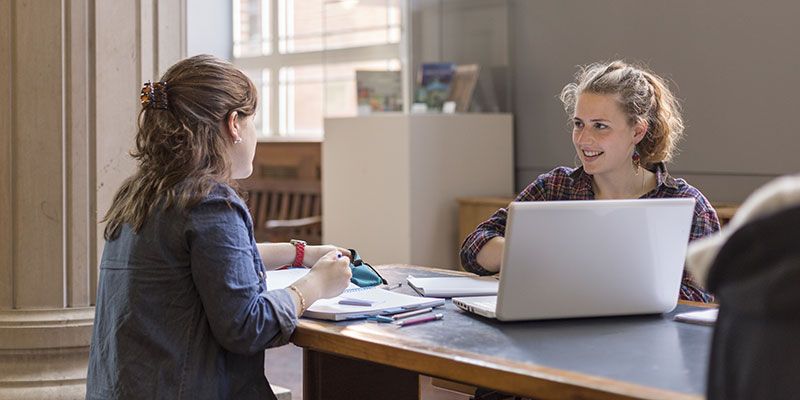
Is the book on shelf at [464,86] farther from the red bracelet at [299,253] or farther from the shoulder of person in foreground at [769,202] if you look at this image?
the shoulder of person in foreground at [769,202]

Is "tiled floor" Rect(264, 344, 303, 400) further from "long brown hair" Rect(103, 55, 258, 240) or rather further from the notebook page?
the notebook page

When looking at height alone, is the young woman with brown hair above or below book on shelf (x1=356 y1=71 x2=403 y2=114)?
below

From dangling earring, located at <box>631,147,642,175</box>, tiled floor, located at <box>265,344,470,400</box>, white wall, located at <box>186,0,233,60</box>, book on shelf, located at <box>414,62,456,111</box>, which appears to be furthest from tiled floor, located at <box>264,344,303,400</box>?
white wall, located at <box>186,0,233,60</box>

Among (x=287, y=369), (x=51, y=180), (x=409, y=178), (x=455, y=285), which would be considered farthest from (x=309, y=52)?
(x=455, y=285)

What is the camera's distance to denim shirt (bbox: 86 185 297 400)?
1.99 meters

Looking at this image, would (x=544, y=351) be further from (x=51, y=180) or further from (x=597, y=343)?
(x=51, y=180)

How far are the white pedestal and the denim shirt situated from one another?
359cm

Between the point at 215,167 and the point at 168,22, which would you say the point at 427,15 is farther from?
the point at 215,167

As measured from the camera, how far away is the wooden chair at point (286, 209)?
261 inches

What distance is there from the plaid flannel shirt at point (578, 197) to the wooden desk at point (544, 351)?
0.51 m

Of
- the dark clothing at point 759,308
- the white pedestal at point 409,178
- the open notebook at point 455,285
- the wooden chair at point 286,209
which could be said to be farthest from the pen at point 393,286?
the wooden chair at point 286,209

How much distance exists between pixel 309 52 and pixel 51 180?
4.60 m

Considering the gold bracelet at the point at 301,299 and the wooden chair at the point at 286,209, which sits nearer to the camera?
the gold bracelet at the point at 301,299

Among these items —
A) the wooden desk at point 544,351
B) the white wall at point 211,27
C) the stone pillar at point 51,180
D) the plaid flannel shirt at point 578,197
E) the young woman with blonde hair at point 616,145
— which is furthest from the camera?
the white wall at point 211,27
